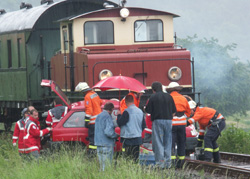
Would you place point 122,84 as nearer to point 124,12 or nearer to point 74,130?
point 74,130

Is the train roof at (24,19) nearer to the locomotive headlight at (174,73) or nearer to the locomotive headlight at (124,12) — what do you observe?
the locomotive headlight at (124,12)

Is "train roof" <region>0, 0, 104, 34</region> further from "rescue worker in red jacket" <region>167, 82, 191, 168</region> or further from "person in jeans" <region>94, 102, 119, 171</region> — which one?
"person in jeans" <region>94, 102, 119, 171</region>

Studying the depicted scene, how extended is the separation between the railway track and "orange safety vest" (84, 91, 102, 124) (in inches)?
84.9

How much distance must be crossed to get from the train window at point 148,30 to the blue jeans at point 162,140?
509cm


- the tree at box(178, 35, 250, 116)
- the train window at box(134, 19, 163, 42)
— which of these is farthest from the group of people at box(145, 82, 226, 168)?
the tree at box(178, 35, 250, 116)

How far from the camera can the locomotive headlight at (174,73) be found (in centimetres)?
1447

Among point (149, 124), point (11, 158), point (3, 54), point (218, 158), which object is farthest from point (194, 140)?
Result: point (3, 54)

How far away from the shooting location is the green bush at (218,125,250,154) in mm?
14898

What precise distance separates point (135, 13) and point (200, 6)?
149691 mm

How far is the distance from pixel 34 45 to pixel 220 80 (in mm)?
33208

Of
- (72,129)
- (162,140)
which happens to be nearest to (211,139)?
(162,140)

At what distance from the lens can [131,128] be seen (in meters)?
10.3

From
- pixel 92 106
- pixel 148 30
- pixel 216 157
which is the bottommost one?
pixel 216 157

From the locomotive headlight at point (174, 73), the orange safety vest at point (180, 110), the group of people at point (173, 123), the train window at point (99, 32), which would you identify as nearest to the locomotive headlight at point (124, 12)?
the train window at point (99, 32)
